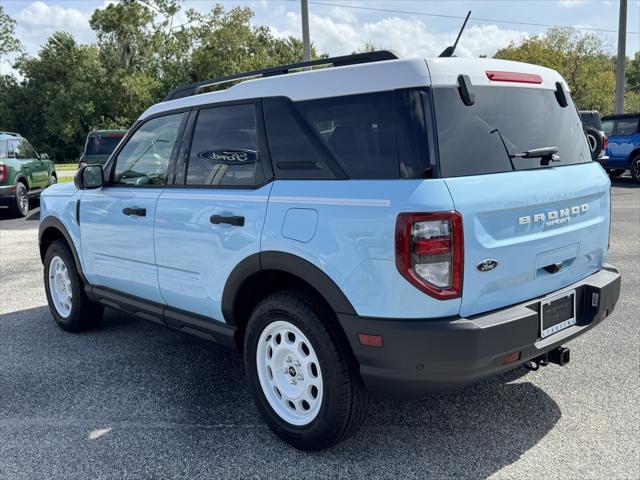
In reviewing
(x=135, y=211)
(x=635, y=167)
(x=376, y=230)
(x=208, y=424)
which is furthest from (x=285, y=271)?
(x=635, y=167)

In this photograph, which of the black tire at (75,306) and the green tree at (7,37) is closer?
the black tire at (75,306)

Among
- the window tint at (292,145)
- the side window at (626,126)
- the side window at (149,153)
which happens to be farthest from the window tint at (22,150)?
the side window at (626,126)

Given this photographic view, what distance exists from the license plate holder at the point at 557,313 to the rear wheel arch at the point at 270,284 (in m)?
0.95

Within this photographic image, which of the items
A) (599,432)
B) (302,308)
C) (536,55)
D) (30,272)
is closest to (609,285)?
(599,432)

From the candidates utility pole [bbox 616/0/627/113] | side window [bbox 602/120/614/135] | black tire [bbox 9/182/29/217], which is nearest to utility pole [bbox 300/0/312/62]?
black tire [bbox 9/182/29/217]

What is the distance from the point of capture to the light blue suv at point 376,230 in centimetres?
252

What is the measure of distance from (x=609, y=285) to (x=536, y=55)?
36021 mm

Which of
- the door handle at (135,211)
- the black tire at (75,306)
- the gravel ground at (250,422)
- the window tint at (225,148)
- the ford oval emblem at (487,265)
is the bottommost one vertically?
the gravel ground at (250,422)

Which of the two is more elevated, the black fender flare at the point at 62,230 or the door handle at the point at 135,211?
the door handle at the point at 135,211

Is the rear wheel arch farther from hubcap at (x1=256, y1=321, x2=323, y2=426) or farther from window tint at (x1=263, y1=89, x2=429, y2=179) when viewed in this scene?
window tint at (x1=263, y1=89, x2=429, y2=179)

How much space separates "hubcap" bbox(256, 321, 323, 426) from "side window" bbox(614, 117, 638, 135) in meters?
16.6

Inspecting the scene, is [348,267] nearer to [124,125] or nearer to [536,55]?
[536,55]

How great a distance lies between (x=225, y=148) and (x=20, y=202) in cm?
1112

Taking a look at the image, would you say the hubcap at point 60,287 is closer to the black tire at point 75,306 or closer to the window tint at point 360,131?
the black tire at point 75,306
